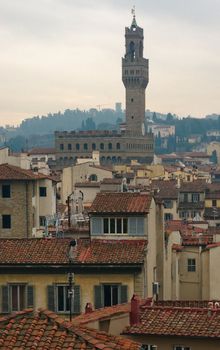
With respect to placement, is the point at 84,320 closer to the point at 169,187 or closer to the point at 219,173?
the point at 169,187

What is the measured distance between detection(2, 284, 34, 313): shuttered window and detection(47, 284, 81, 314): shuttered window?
584mm

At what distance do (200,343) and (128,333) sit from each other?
1.51 meters

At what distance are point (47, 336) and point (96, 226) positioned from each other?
2179 centimetres

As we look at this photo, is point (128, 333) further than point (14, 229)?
No

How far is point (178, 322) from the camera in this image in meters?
22.9

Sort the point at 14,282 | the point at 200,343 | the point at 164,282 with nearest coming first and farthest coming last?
the point at 200,343 < the point at 14,282 < the point at 164,282

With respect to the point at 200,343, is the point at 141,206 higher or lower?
higher

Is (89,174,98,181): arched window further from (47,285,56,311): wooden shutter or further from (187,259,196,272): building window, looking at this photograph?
(47,285,56,311): wooden shutter

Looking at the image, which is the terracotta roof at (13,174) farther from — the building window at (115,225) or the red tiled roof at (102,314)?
the red tiled roof at (102,314)

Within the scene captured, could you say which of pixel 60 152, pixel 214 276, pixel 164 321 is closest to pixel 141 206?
pixel 214 276

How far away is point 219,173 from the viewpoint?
492ft

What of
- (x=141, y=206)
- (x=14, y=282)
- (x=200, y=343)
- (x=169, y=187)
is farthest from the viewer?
(x=169, y=187)

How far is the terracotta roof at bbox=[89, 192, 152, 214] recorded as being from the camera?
34.6 m

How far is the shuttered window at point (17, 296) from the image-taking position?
106 ft
